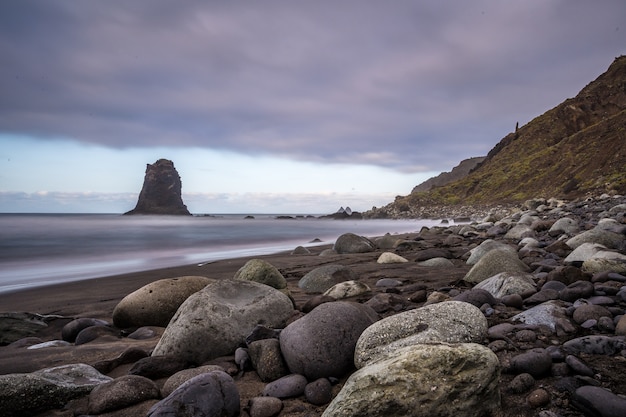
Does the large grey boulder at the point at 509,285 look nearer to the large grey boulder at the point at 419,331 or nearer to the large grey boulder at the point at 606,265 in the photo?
the large grey boulder at the point at 606,265

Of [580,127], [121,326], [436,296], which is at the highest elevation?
[580,127]

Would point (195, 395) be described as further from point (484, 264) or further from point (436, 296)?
point (484, 264)

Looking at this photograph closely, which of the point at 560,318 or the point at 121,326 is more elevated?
the point at 560,318

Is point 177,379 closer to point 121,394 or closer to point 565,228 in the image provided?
point 121,394

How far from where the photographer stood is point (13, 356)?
10.2 ft

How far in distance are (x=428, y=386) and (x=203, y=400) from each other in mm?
1180

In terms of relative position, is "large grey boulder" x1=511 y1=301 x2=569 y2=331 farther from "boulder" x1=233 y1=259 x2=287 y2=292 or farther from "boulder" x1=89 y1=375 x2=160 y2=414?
"boulder" x1=233 y1=259 x2=287 y2=292

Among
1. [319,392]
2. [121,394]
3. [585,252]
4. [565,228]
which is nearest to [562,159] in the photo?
[565,228]

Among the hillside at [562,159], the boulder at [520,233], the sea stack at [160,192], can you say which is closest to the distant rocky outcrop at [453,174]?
the hillside at [562,159]

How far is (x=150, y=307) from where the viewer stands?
423 cm

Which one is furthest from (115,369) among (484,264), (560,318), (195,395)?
(484,264)

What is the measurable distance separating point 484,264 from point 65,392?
4.54m

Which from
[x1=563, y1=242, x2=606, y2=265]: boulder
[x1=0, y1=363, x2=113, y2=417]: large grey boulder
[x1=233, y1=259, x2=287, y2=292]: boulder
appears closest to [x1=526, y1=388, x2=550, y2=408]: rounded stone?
[x1=0, y1=363, x2=113, y2=417]: large grey boulder

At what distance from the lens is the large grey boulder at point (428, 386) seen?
1714mm
